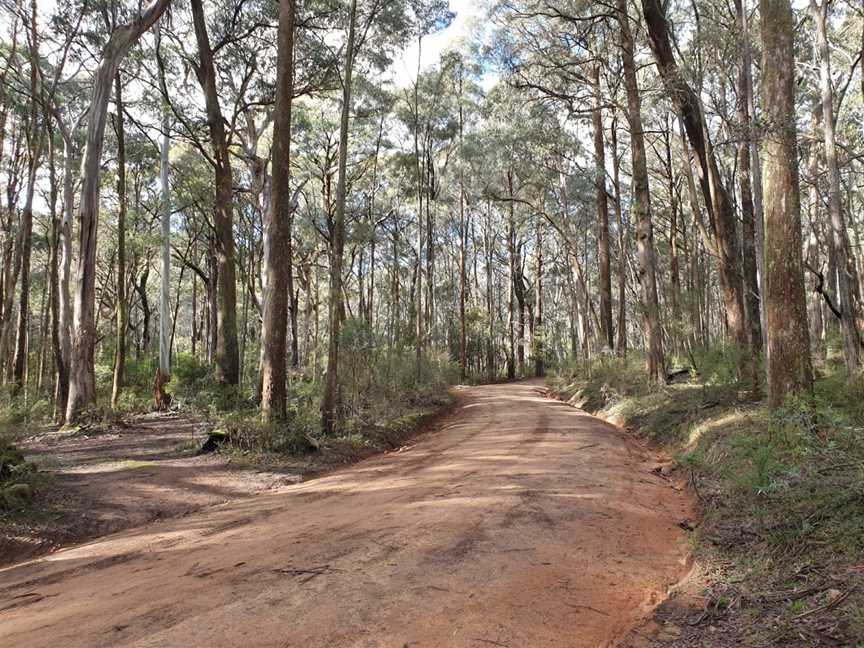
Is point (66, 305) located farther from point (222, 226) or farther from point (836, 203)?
point (836, 203)

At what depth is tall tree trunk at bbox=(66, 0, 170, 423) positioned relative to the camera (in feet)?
35.9

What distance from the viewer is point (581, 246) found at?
35188 millimetres

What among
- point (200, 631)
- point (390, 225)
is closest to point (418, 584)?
point (200, 631)

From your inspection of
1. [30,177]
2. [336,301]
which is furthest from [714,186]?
[30,177]

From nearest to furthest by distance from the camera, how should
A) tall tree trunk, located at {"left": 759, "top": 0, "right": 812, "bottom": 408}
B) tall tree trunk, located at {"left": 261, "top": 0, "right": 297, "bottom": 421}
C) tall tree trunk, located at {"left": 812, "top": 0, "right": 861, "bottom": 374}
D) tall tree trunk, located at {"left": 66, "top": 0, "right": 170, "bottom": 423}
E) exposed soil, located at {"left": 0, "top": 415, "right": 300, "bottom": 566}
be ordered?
exposed soil, located at {"left": 0, "top": 415, "right": 300, "bottom": 566} < tall tree trunk, located at {"left": 759, "top": 0, "right": 812, "bottom": 408} < tall tree trunk, located at {"left": 812, "top": 0, "right": 861, "bottom": 374} < tall tree trunk, located at {"left": 261, "top": 0, "right": 297, "bottom": 421} < tall tree trunk, located at {"left": 66, "top": 0, "right": 170, "bottom": 423}

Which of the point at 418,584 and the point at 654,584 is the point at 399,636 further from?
the point at 654,584

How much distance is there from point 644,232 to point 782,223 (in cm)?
672

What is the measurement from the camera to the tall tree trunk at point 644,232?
500 inches

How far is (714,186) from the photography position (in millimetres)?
10672

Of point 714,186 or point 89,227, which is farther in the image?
point 89,227

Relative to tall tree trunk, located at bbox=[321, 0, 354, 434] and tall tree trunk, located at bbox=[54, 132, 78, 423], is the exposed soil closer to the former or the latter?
tall tree trunk, located at bbox=[321, 0, 354, 434]

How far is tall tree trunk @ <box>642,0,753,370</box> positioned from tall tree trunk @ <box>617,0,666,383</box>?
1.46 metres

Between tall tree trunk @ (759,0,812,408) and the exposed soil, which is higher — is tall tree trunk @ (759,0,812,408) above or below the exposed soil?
above

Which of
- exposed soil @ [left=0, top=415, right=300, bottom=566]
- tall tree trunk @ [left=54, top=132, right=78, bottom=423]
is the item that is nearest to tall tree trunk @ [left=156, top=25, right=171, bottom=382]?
tall tree trunk @ [left=54, top=132, right=78, bottom=423]
